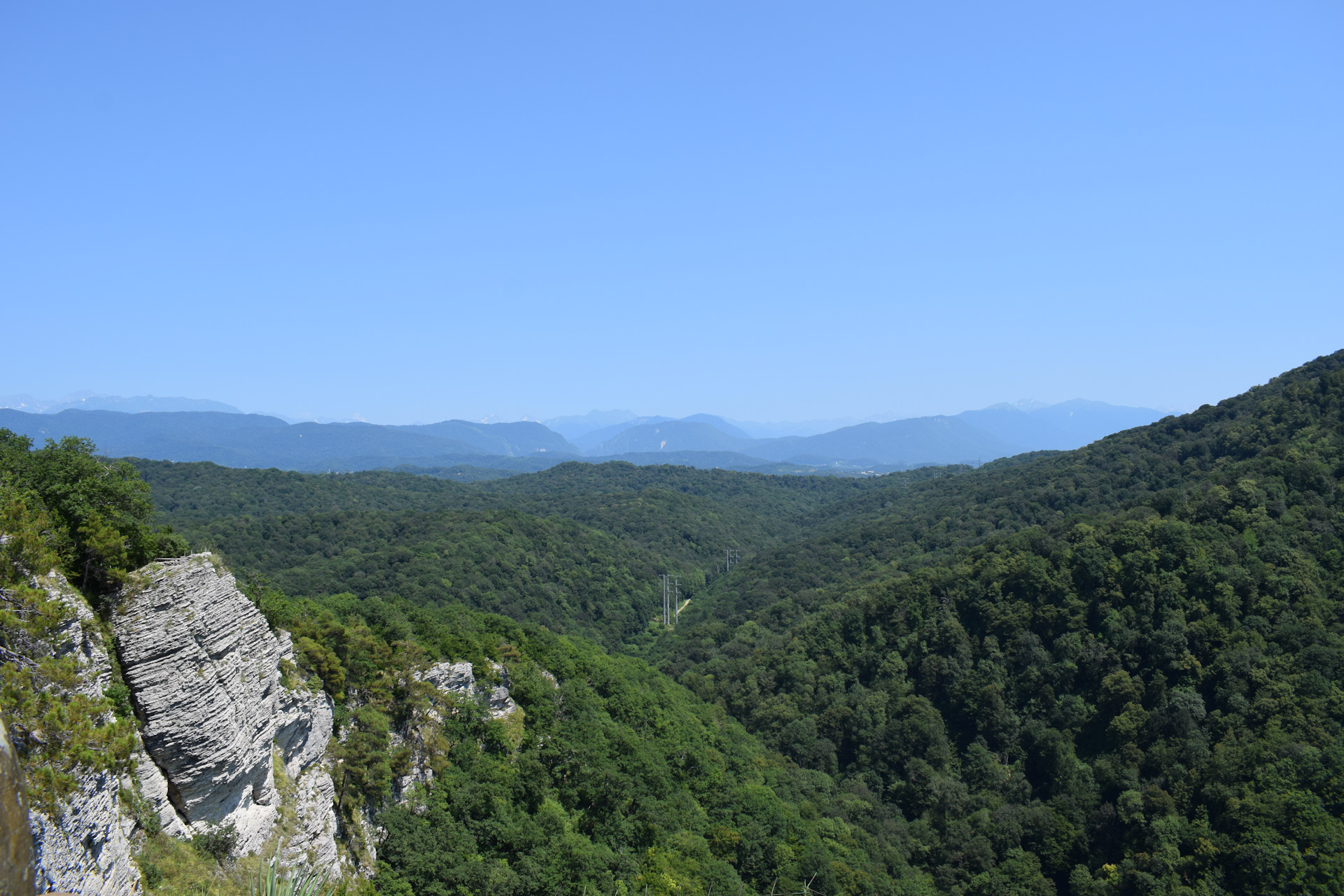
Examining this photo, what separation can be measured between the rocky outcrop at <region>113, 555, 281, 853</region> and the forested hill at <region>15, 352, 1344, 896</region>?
276 inches

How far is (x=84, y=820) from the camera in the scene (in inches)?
461

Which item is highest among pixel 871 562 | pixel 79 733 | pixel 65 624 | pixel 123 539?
pixel 123 539

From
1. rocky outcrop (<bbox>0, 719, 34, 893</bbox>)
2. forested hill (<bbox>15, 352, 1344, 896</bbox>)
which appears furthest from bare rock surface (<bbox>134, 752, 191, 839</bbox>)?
rocky outcrop (<bbox>0, 719, 34, 893</bbox>)

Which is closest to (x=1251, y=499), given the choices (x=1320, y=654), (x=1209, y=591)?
(x=1209, y=591)

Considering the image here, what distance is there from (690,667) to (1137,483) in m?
61.3

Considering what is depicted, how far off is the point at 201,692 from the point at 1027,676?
57.7m

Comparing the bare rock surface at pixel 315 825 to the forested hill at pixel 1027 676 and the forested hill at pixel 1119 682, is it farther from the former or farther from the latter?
the forested hill at pixel 1119 682

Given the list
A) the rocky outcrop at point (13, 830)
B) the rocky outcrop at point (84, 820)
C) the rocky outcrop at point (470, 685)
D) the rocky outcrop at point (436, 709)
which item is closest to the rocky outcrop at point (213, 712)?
the rocky outcrop at point (84, 820)

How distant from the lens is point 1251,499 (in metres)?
55.1

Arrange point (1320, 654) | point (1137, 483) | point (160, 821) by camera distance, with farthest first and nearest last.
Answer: point (1137, 483) < point (1320, 654) < point (160, 821)

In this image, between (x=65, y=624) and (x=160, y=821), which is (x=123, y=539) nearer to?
(x=65, y=624)

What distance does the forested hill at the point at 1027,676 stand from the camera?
3609 cm

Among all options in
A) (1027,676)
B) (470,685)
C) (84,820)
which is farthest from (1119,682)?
(84,820)

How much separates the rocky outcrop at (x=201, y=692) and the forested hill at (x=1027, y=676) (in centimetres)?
700
